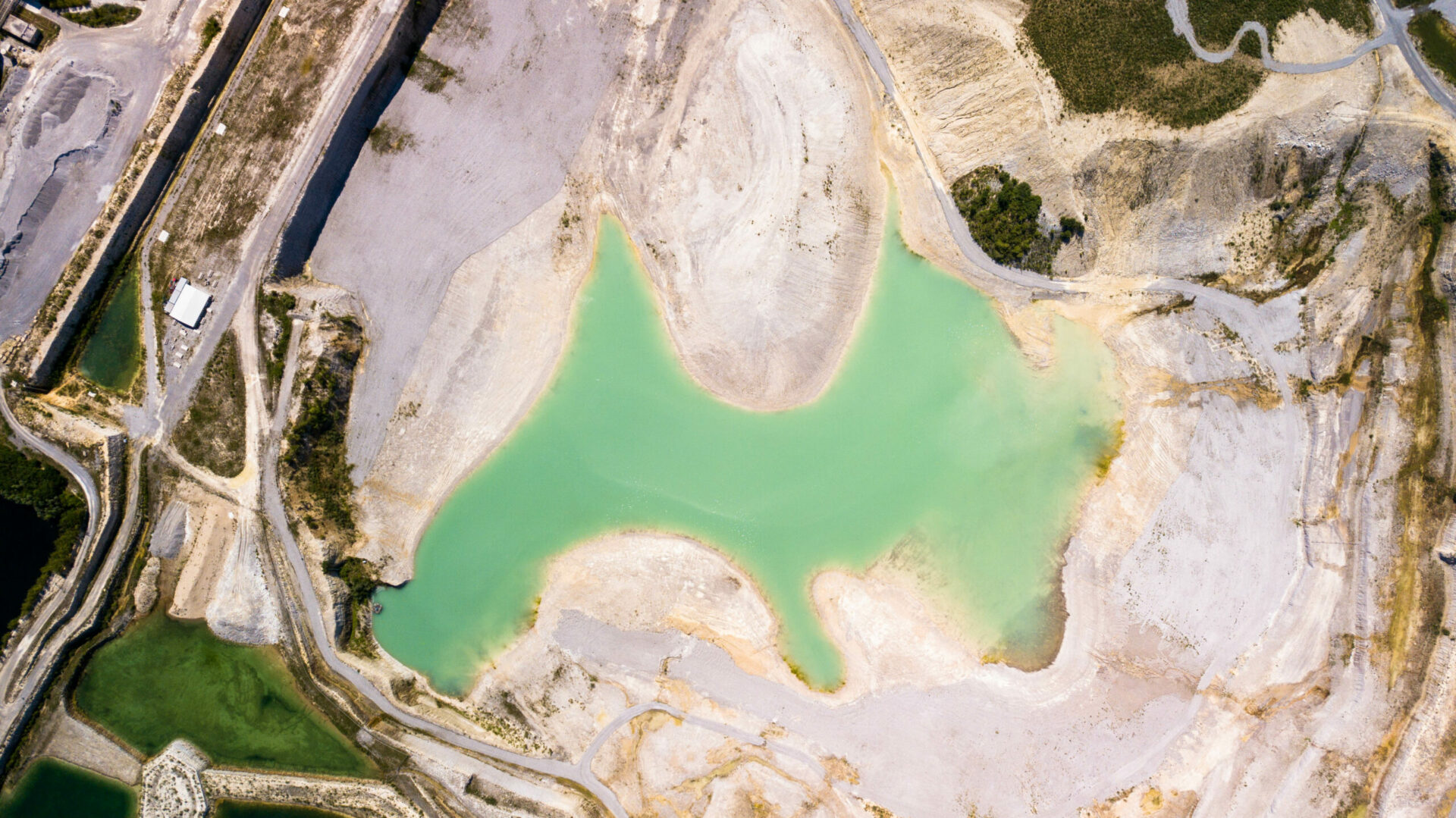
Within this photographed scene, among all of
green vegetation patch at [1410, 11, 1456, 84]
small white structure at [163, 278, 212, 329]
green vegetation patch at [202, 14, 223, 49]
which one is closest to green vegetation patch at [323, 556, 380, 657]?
small white structure at [163, 278, 212, 329]

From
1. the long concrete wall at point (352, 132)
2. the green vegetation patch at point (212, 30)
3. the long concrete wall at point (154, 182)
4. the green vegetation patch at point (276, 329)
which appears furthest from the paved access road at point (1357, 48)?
the green vegetation patch at point (212, 30)

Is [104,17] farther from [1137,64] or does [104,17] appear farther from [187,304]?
[1137,64]

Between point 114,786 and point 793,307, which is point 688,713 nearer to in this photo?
point 793,307

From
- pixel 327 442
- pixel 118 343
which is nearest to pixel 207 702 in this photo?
pixel 327 442

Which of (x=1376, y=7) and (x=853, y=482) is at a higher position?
(x=1376, y=7)

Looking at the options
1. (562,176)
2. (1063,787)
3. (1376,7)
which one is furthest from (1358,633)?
(562,176)

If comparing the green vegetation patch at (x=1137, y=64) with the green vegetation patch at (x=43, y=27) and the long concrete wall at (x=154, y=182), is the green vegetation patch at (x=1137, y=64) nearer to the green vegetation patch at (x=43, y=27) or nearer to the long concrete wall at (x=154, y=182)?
the long concrete wall at (x=154, y=182)
